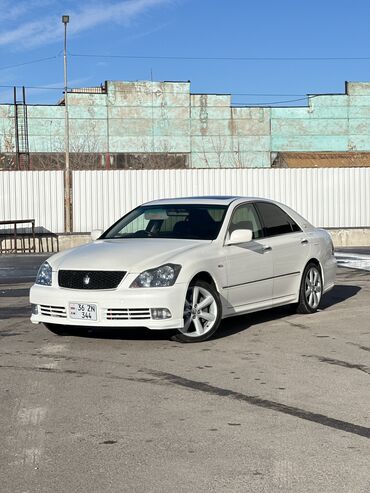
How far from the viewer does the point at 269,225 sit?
941 cm

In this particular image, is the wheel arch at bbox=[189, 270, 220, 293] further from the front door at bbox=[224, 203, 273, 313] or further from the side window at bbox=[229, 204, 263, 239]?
the side window at bbox=[229, 204, 263, 239]

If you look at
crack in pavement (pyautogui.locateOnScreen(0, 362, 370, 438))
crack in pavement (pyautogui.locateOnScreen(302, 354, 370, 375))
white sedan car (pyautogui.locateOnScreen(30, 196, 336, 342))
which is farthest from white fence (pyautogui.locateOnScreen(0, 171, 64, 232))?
crack in pavement (pyautogui.locateOnScreen(302, 354, 370, 375))

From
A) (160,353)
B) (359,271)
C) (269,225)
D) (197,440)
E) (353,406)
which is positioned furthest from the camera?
(359,271)

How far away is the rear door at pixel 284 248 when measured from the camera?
921 centimetres

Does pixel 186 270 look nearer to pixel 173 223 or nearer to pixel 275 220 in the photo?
pixel 173 223

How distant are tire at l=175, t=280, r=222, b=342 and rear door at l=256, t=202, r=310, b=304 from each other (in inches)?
50.6

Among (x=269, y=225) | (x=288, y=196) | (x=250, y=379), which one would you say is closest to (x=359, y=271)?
(x=269, y=225)

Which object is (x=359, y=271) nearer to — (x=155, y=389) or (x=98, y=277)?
(x=98, y=277)

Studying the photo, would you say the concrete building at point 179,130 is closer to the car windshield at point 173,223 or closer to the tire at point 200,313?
the car windshield at point 173,223

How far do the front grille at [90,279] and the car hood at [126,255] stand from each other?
0.04 meters

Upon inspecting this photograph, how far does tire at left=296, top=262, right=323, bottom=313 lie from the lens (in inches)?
383

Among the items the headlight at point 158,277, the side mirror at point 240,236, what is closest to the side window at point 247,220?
the side mirror at point 240,236

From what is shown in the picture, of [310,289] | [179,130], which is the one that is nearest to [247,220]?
[310,289]

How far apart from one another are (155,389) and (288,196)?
24.6 meters
